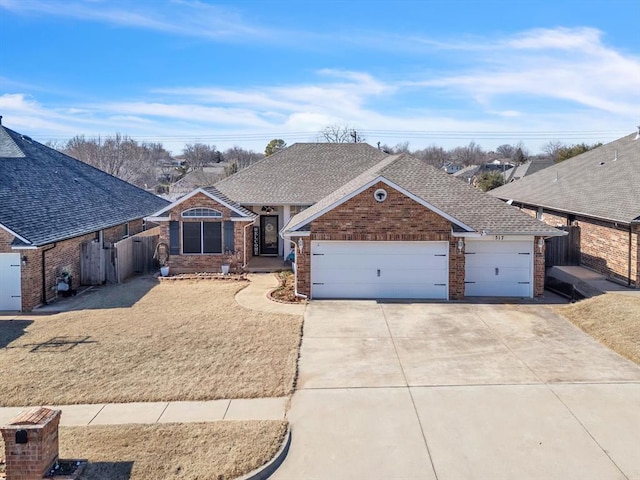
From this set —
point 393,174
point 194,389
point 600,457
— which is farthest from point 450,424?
point 393,174

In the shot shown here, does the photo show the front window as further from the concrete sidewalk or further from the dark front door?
the concrete sidewalk

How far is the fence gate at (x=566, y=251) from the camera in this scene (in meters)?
21.0

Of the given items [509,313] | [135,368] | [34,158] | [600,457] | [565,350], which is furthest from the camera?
[34,158]

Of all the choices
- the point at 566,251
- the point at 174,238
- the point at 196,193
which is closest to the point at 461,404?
the point at 196,193

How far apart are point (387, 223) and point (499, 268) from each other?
4147mm

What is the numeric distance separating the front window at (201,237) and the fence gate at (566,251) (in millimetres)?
13702

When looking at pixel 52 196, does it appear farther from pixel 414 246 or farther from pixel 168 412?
pixel 168 412

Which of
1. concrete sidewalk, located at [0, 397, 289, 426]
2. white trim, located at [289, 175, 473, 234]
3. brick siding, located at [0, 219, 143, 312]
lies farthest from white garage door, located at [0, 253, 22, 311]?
white trim, located at [289, 175, 473, 234]

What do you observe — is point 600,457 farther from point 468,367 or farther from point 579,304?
point 579,304

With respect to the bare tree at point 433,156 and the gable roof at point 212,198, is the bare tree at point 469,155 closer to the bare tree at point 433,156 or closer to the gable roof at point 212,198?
the bare tree at point 433,156

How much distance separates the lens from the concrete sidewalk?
26.3ft

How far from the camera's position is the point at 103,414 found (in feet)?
27.1

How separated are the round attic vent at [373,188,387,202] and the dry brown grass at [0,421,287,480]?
9.35m

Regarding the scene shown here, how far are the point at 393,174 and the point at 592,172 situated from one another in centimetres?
1094
